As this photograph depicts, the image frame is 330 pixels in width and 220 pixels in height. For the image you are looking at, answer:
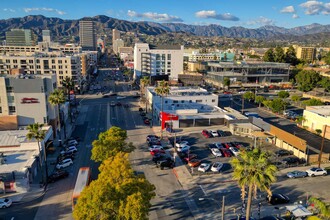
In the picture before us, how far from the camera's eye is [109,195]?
963 inches

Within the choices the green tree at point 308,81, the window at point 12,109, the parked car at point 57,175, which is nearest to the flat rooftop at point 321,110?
the green tree at point 308,81

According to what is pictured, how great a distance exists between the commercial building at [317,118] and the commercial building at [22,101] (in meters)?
59.4

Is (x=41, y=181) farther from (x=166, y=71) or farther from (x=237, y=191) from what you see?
(x=166, y=71)

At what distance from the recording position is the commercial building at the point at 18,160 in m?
37.7

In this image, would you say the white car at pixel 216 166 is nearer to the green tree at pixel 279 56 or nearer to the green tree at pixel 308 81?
the green tree at pixel 308 81

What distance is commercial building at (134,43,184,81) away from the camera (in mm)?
144500

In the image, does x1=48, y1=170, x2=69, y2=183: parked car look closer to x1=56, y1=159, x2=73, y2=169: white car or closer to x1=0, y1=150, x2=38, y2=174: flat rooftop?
x1=56, y1=159, x2=73, y2=169: white car

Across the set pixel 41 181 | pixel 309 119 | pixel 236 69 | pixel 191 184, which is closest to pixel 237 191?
pixel 191 184

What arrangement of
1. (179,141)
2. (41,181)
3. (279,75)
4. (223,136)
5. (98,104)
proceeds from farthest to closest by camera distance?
(279,75) → (98,104) → (223,136) → (179,141) → (41,181)

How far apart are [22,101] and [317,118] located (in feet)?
211

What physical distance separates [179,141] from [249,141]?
15267mm

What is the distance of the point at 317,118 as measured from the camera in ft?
199

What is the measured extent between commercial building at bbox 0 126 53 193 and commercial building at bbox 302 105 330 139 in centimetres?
5636

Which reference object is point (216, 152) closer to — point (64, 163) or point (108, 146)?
point (108, 146)
